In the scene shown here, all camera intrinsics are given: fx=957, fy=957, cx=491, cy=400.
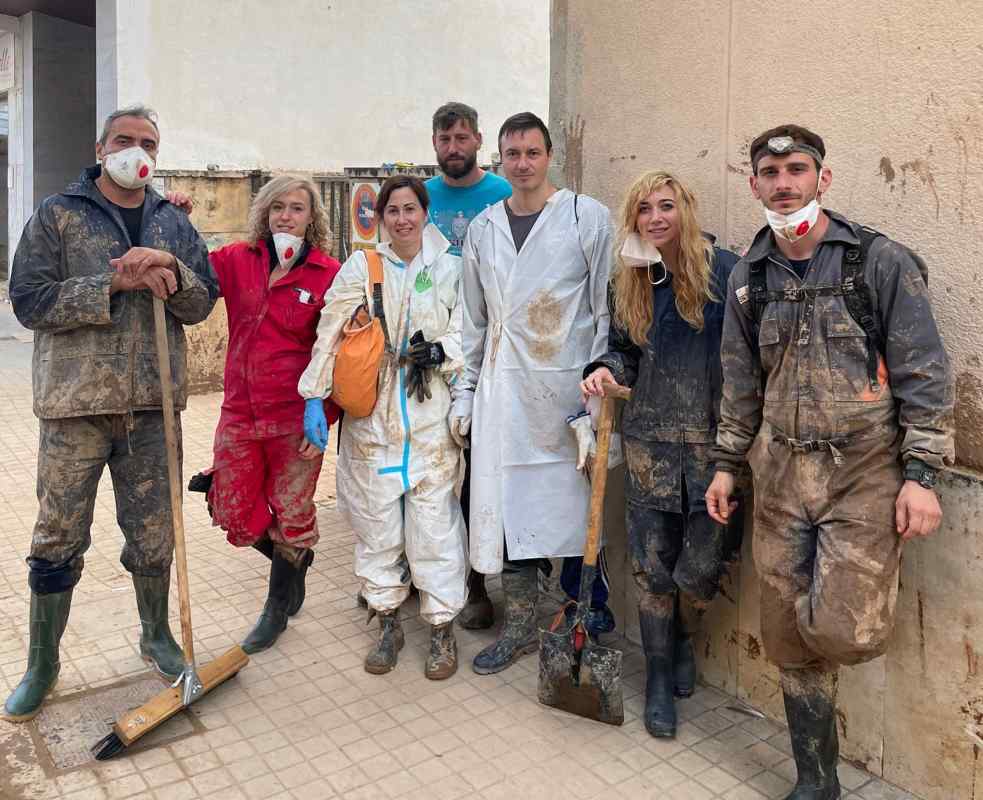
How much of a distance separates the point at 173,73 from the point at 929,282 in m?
8.13

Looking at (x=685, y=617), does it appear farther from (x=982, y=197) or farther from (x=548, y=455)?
(x=982, y=197)

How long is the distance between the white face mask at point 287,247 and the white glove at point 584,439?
134 cm

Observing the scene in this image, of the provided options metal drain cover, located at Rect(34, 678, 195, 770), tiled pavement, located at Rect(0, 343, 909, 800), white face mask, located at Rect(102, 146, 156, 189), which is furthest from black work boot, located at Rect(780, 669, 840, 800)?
white face mask, located at Rect(102, 146, 156, 189)

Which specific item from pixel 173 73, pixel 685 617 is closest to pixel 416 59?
pixel 173 73

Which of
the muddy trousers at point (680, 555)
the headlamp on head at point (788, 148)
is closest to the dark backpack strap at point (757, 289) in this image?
the headlamp on head at point (788, 148)

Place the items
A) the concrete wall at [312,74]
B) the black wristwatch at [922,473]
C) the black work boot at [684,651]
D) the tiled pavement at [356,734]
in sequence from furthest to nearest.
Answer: the concrete wall at [312,74] < the black work boot at [684,651] < the tiled pavement at [356,734] < the black wristwatch at [922,473]

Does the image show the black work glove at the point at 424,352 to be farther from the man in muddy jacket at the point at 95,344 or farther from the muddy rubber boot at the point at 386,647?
the muddy rubber boot at the point at 386,647

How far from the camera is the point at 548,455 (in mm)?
3916

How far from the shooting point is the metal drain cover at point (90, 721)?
3330mm

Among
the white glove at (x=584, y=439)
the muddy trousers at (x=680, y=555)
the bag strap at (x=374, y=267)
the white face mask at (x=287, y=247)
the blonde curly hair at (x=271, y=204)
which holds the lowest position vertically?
the muddy trousers at (x=680, y=555)

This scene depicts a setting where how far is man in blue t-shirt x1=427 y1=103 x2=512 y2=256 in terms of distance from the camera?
444 cm

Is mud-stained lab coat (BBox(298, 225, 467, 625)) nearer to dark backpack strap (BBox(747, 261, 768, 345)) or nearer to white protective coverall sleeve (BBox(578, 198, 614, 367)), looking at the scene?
white protective coverall sleeve (BBox(578, 198, 614, 367))

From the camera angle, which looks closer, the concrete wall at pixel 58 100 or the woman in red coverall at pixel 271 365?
the woman in red coverall at pixel 271 365

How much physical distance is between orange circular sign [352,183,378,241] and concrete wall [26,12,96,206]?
7397mm
